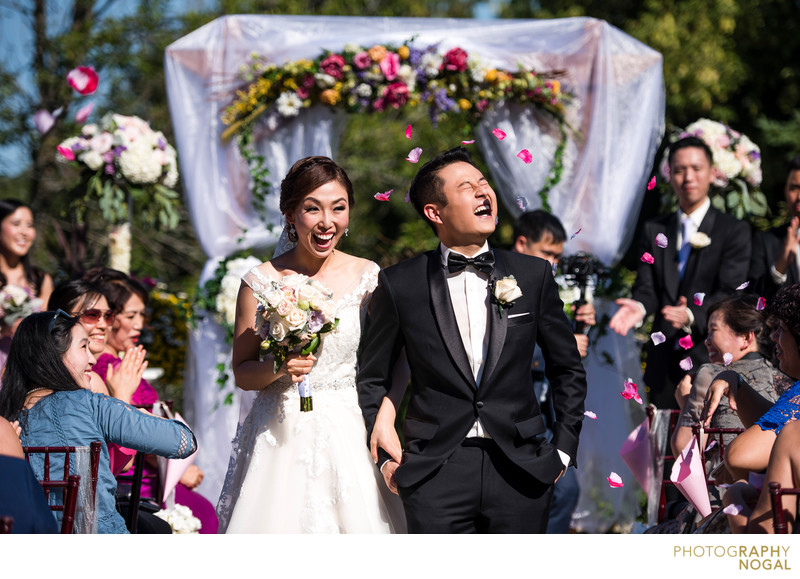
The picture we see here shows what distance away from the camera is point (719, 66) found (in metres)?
13.7

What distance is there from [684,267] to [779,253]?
0.61 m

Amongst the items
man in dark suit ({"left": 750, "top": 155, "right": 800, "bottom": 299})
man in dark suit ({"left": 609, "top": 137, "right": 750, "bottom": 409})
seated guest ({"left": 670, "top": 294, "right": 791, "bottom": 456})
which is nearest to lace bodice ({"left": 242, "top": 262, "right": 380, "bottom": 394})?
seated guest ({"left": 670, "top": 294, "right": 791, "bottom": 456})

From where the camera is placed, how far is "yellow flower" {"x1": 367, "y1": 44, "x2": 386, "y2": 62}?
23.7 ft

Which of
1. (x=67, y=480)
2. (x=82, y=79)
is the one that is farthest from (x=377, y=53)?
(x=67, y=480)

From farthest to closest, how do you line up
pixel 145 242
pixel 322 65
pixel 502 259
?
pixel 145 242, pixel 322 65, pixel 502 259

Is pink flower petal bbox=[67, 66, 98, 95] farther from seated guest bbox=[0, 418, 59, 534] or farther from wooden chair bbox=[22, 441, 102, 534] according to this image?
seated guest bbox=[0, 418, 59, 534]

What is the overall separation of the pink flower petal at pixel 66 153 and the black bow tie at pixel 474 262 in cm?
458

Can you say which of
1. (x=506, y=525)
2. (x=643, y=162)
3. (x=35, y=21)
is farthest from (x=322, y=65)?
(x=35, y=21)

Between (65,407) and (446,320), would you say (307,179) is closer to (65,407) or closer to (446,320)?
(446,320)
